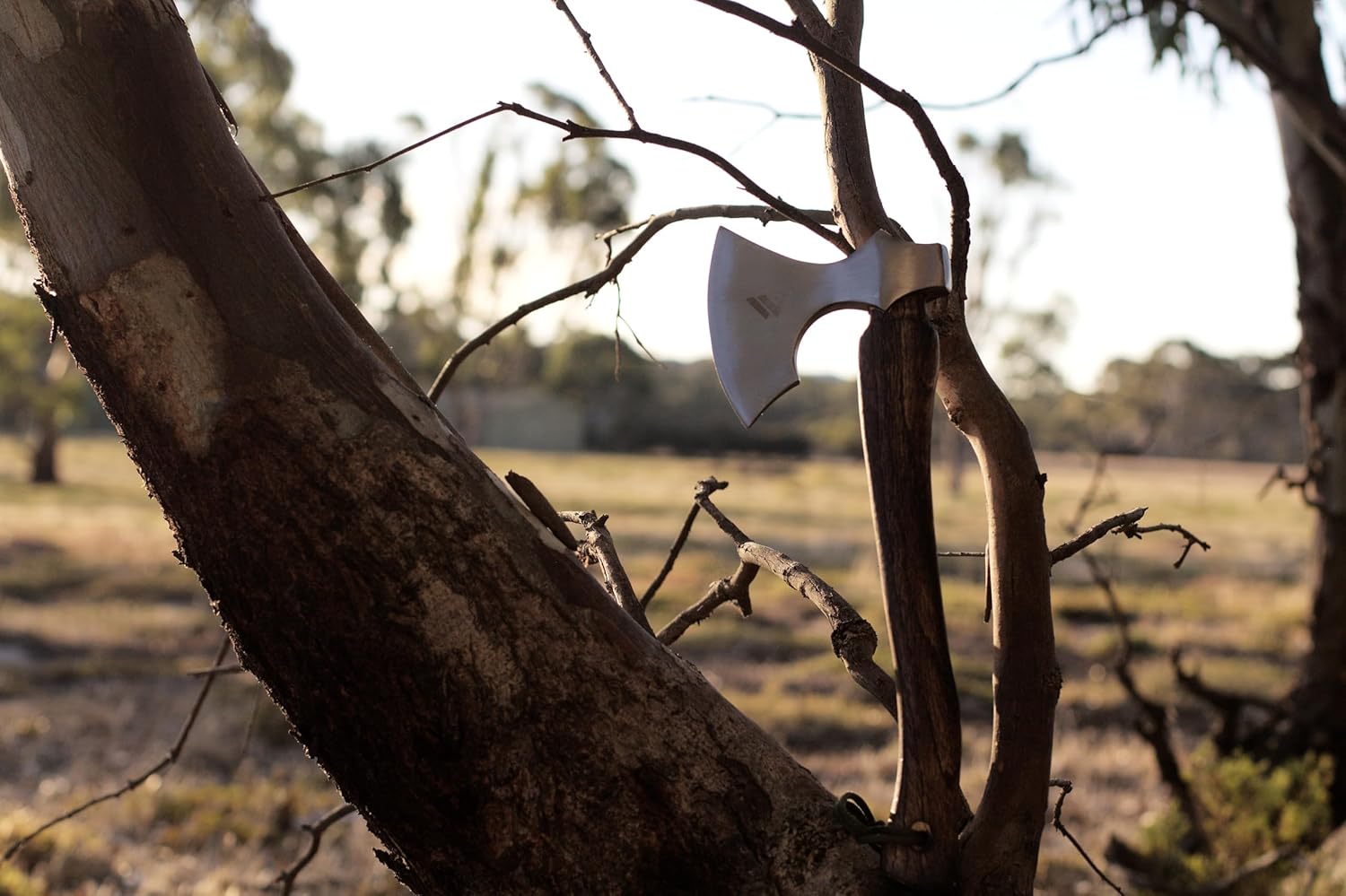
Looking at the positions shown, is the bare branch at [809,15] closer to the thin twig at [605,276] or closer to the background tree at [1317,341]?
the thin twig at [605,276]

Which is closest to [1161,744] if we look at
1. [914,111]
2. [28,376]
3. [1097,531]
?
[1097,531]

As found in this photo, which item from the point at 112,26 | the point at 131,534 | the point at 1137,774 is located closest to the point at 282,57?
the point at 131,534

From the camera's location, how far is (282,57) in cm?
1583

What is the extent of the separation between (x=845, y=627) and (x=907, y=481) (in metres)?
0.26

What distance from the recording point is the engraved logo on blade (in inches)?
33.1

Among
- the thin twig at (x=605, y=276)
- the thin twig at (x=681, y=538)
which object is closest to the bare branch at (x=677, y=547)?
the thin twig at (x=681, y=538)

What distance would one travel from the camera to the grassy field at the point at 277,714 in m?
3.60

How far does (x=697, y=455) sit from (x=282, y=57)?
72.3 feet

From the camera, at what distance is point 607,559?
111 cm

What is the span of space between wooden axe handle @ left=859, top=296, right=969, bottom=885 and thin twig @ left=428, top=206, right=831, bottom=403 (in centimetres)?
32

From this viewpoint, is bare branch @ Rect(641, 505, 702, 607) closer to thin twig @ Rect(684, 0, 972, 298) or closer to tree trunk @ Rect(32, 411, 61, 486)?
thin twig @ Rect(684, 0, 972, 298)

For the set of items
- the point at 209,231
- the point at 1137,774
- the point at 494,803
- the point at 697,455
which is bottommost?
the point at 1137,774

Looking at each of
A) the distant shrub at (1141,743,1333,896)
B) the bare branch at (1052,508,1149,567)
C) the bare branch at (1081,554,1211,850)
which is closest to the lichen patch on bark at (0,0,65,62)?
the bare branch at (1052,508,1149,567)

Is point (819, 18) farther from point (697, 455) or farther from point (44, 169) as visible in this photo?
point (697, 455)
